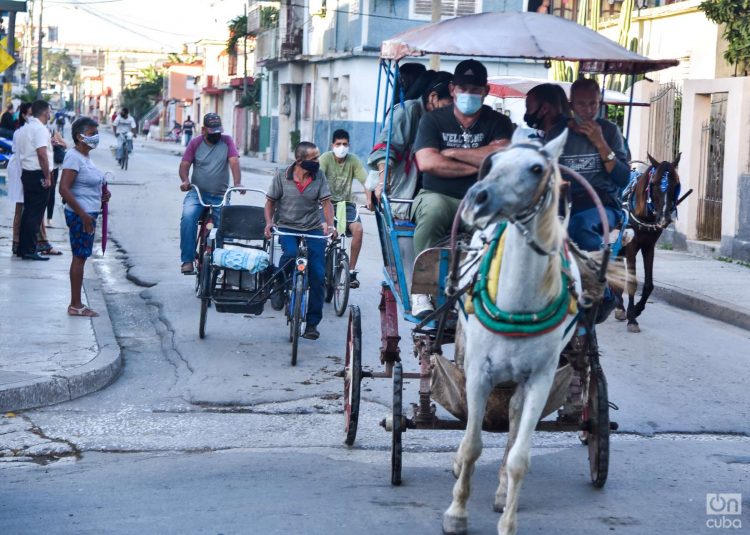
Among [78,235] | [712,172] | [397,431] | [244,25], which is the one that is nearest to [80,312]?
[78,235]

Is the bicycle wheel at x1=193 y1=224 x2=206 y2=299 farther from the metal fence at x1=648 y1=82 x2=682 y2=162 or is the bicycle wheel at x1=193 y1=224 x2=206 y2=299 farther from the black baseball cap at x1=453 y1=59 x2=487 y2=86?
the metal fence at x1=648 y1=82 x2=682 y2=162

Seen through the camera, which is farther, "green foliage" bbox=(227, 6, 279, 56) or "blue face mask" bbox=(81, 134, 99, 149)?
"green foliage" bbox=(227, 6, 279, 56)

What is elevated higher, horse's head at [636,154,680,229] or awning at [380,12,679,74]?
awning at [380,12,679,74]

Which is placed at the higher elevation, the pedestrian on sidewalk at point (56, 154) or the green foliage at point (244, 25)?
the green foliage at point (244, 25)

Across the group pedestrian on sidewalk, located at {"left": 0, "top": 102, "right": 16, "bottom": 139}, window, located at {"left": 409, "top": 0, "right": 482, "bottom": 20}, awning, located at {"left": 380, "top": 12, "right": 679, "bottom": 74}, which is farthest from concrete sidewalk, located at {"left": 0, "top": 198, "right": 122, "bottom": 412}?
Result: window, located at {"left": 409, "top": 0, "right": 482, "bottom": 20}

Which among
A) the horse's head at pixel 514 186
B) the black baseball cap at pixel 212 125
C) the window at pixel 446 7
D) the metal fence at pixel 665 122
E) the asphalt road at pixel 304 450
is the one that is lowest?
the asphalt road at pixel 304 450

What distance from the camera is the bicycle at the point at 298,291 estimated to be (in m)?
9.45

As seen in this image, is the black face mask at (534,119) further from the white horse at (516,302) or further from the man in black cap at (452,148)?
the white horse at (516,302)

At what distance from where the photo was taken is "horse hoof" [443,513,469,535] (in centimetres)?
532

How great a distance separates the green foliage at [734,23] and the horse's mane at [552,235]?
47.8 feet

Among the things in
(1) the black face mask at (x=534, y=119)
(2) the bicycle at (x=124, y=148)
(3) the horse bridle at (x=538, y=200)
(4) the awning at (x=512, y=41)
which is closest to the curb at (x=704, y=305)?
(1) the black face mask at (x=534, y=119)

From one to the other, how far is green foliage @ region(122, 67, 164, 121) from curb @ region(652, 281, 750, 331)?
85.3 m

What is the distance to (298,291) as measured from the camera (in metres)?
9.73

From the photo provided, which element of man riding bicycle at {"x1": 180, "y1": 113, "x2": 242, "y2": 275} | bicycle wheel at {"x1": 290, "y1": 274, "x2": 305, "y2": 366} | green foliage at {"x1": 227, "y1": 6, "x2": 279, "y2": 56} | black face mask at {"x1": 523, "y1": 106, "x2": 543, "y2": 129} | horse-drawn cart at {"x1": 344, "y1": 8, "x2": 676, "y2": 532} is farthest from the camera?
green foliage at {"x1": 227, "y1": 6, "x2": 279, "y2": 56}
